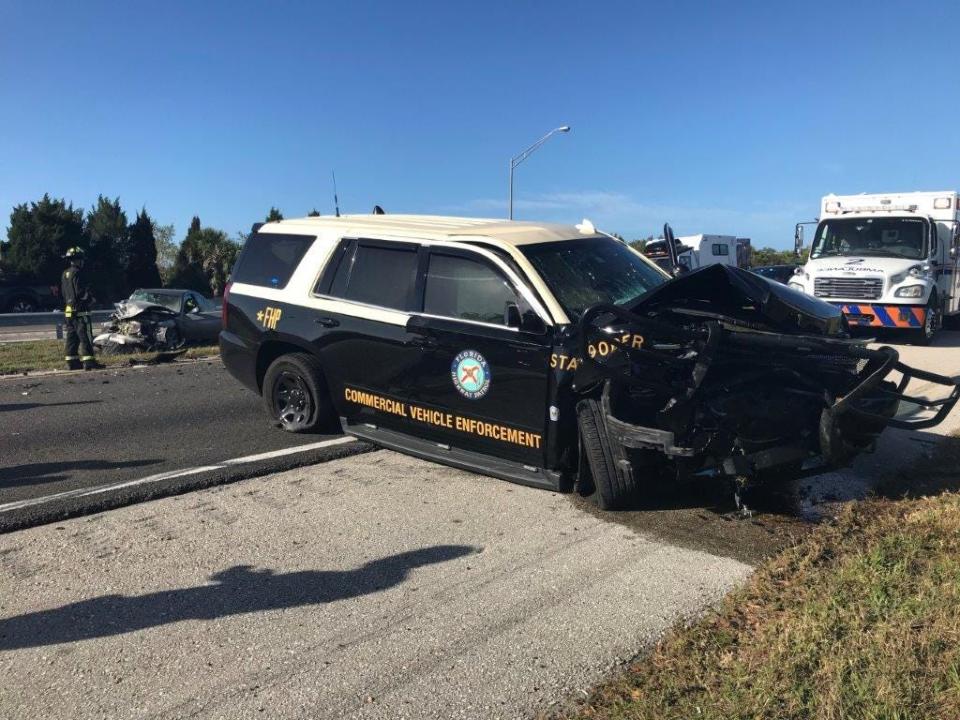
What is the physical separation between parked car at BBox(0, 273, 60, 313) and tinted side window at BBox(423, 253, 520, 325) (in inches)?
1361

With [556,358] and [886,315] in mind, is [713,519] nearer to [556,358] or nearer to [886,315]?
[556,358]

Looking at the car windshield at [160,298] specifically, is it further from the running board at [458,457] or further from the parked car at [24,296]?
the parked car at [24,296]

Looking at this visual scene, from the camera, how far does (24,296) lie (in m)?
35.3

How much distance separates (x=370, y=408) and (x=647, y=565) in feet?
8.89

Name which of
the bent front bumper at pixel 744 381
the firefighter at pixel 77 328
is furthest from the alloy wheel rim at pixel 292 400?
the firefighter at pixel 77 328

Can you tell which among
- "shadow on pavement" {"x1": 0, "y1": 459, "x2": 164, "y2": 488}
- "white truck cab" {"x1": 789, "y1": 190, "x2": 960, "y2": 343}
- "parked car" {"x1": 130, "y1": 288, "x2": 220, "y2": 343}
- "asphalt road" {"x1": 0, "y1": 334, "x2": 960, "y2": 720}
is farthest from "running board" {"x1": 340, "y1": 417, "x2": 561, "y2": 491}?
"white truck cab" {"x1": 789, "y1": 190, "x2": 960, "y2": 343}

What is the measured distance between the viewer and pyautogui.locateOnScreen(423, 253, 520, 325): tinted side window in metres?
5.35

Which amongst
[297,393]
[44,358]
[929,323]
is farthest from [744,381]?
[44,358]

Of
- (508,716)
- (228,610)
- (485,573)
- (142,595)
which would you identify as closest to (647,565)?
(485,573)

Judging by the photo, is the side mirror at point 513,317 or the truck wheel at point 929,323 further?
the truck wheel at point 929,323

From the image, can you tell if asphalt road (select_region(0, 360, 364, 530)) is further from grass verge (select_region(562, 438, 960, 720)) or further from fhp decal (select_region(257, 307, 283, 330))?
grass verge (select_region(562, 438, 960, 720))

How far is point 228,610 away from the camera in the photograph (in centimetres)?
366

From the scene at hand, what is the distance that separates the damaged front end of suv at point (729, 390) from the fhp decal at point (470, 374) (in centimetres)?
73

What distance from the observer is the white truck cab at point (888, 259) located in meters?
14.5
